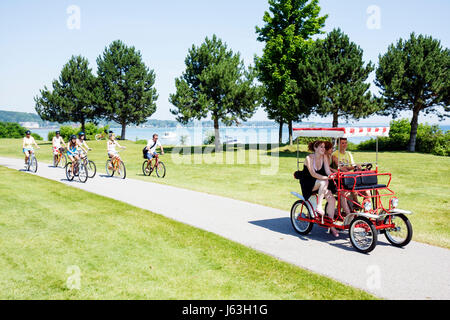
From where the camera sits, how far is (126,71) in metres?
49.2

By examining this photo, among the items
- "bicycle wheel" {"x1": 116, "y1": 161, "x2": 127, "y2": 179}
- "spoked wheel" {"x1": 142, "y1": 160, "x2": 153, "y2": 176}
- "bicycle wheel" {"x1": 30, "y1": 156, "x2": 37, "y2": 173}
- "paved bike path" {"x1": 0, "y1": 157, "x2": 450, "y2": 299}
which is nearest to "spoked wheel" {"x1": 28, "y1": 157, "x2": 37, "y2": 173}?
"bicycle wheel" {"x1": 30, "y1": 156, "x2": 37, "y2": 173}

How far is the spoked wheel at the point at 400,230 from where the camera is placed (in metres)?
6.27

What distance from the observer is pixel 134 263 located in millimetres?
5641

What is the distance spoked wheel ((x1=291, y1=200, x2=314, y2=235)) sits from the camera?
287 inches

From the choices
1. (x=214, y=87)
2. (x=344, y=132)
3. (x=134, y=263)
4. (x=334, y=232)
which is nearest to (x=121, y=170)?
(x=134, y=263)

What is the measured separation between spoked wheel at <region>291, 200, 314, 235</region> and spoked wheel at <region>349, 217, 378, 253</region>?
1.04 m

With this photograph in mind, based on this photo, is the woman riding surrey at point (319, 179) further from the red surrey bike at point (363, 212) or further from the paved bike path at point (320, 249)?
the paved bike path at point (320, 249)

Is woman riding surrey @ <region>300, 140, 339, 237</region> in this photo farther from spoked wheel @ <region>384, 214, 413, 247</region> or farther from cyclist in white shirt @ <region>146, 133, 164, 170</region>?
cyclist in white shirt @ <region>146, 133, 164, 170</region>

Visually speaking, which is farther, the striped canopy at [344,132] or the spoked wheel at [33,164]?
the spoked wheel at [33,164]

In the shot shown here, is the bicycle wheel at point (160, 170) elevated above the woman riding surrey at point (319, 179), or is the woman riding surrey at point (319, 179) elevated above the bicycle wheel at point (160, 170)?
the woman riding surrey at point (319, 179)

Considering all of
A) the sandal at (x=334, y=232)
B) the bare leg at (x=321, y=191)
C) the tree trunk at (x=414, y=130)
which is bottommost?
the sandal at (x=334, y=232)

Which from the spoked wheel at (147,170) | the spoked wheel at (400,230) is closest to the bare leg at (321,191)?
the spoked wheel at (400,230)

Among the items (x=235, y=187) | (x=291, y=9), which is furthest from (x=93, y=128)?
(x=235, y=187)

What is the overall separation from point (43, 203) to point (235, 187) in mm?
6931
